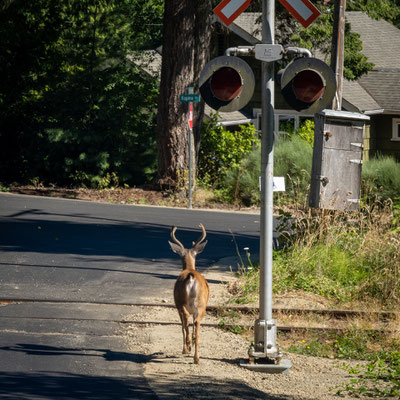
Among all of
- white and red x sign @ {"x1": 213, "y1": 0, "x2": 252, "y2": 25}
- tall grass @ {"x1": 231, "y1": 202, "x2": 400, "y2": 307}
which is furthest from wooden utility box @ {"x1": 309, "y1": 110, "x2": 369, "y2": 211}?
white and red x sign @ {"x1": 213, "y1": 0, "x2": 252, "y2": 25}

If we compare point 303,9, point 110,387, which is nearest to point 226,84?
point 303,9

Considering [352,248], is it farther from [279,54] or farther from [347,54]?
[347,54]

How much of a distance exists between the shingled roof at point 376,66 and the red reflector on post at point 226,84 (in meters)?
21.0

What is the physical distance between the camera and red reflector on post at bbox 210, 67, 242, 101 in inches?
282

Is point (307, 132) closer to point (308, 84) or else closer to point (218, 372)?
point (308, 84)

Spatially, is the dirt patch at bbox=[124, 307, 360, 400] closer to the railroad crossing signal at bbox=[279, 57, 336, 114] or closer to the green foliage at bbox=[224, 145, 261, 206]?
the railroad crossing signal at bbox=[279, 57, 336, 114]

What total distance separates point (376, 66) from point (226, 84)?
87.6ft

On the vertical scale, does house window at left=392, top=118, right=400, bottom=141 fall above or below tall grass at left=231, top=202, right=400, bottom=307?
above

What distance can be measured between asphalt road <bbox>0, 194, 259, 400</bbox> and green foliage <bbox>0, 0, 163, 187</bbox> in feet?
15.4

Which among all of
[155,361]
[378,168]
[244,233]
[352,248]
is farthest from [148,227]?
[155,361]

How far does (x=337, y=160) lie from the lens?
37.3ft

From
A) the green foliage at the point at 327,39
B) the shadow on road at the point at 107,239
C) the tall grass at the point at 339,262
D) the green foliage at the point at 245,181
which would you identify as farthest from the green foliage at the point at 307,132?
the tall grass at the point at 339,262

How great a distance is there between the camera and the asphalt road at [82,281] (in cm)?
684

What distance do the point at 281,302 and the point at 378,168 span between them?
513 inches
